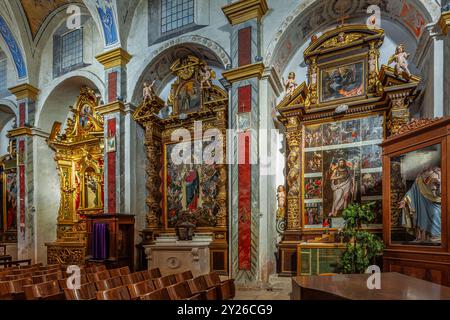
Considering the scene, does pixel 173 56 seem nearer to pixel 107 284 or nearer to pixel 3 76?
pixel 107 284

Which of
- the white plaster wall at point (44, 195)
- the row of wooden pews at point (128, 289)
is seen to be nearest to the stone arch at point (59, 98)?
the white plaster wall at point (44, 195)

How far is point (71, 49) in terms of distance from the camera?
39.0ft

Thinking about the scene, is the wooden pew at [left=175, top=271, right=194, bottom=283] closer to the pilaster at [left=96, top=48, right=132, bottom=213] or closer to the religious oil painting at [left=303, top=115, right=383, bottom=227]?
the religious oil painting at [left=303, top=115, right=383, bottom=227]

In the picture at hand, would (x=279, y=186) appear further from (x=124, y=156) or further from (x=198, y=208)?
(x=124, y=156)

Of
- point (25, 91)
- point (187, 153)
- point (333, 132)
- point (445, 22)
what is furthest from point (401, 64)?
point (25, 91)

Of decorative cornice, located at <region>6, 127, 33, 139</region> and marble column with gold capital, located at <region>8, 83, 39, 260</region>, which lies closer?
marble column with gold capital, located at <region>8, 83, 39, 260</region>

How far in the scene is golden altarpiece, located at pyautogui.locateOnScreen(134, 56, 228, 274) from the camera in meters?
8.86

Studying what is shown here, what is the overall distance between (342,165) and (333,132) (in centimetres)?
84

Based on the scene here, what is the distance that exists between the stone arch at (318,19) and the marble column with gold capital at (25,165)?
31.9 feet

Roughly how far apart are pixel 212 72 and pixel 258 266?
5663 mm

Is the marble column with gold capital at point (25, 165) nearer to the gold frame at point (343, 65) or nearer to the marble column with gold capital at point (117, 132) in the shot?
the marble column with gold capital at point (117, 132)

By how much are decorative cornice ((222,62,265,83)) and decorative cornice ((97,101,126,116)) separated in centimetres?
379

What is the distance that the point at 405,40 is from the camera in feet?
24.3

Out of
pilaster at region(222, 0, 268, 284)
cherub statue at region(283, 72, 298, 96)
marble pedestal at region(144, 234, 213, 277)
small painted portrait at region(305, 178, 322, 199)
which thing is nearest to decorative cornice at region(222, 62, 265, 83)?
pilaster at region(222, 0, 268, 284)
